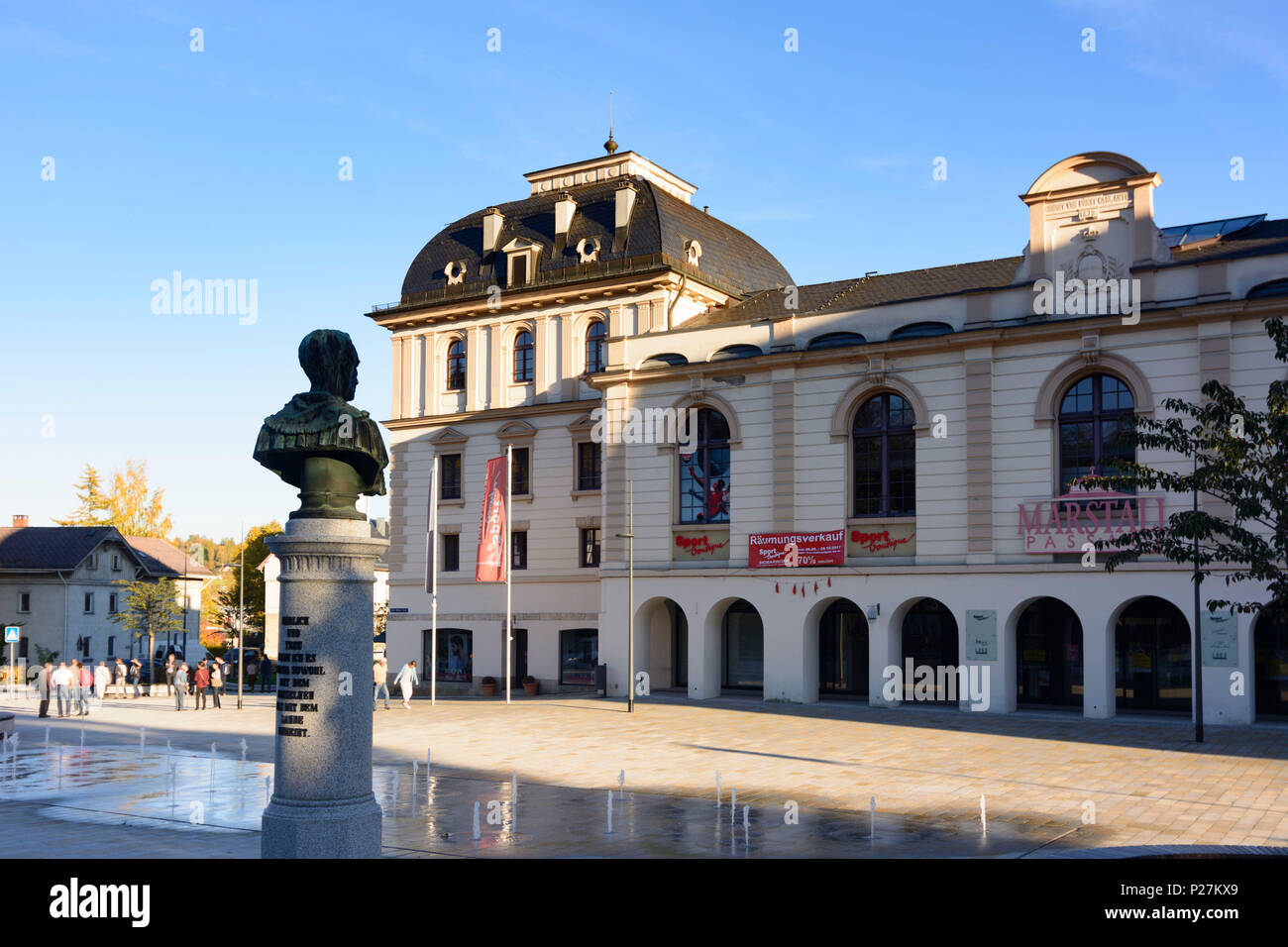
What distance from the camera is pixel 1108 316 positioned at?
3025 cm

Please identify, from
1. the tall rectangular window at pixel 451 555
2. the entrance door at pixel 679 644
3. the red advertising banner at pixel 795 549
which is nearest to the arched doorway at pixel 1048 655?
the red advertising banner at pixel 795 549

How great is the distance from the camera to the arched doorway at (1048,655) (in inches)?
1266

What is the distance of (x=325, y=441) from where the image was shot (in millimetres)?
11758

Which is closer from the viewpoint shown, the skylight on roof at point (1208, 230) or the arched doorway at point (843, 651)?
the skylight on roof at point (1208, 230)

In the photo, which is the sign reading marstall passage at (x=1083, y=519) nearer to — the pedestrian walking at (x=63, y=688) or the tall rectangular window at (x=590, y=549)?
the tall rectangular window at (x=590, y=549)

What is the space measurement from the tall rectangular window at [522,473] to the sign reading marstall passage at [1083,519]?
19297mm

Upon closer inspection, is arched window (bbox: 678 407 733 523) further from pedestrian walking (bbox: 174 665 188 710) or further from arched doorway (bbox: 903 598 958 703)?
pedestrian walking (bbox: 174 665 188 710)

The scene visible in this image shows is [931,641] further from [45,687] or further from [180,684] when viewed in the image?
[45,687]

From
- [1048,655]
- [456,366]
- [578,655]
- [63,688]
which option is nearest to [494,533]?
[578,655]

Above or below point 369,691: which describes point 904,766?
below

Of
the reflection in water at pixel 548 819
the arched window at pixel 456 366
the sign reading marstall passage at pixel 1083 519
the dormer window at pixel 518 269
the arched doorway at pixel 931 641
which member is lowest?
the reflection in water at pixel 548 819

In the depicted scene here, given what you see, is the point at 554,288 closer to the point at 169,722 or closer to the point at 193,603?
the point at 169,722

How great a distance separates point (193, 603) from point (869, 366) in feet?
Answer: 210
